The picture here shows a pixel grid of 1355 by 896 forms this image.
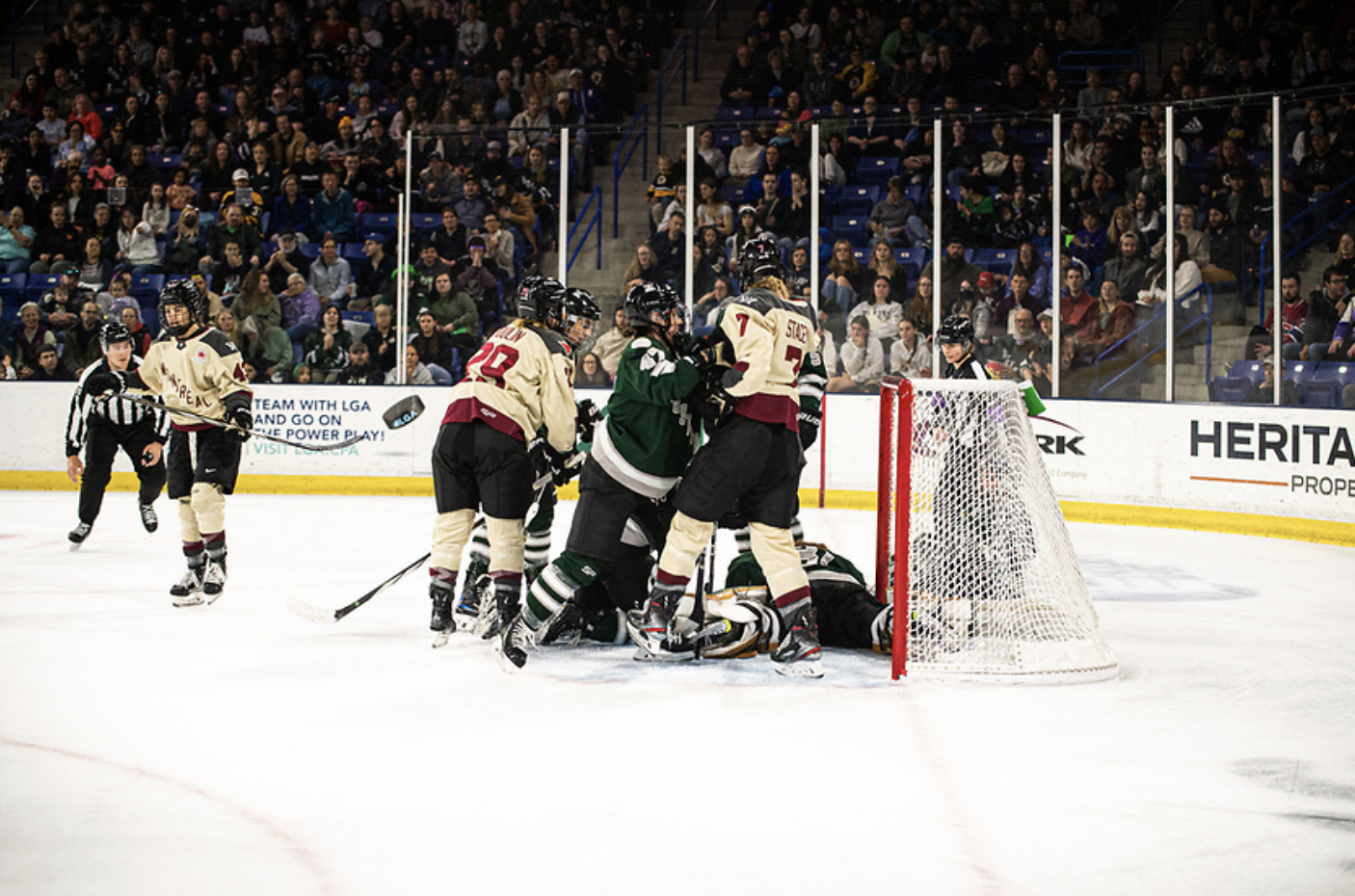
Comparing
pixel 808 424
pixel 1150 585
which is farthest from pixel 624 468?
pixel 1150 585

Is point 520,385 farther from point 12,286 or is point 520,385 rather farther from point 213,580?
point 12,286

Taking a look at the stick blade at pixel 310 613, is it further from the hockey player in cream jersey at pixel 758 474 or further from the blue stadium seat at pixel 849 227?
the blue stadium seat at pixel 849 227

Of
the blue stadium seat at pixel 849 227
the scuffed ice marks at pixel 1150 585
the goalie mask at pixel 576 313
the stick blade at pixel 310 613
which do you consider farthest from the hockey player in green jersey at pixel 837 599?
the blue stadium seat at pixel 849 227

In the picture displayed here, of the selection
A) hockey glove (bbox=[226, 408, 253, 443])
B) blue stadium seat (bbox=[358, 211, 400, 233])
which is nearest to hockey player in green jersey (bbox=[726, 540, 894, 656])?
hockey glove (bbox=[226, 408, 253, 443])

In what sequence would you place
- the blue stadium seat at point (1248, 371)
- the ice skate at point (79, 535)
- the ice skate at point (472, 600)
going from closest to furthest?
the ice skate at point (472, 600)
the ice skate at point (79, 535)
the blue stadium seat at point (1248, 371)

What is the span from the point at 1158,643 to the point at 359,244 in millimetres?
7603

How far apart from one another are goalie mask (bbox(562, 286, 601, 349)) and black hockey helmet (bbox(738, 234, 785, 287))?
586 millimetres

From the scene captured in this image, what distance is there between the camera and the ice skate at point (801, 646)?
4121 mm

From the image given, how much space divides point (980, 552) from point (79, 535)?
194 inches

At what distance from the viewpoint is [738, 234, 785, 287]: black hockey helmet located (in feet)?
14.1

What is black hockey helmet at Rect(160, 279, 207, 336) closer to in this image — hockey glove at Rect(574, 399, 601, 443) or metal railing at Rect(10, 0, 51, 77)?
hockey glove at Rect(574, 399, 601, 443)

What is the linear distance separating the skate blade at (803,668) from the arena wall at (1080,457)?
467 cm

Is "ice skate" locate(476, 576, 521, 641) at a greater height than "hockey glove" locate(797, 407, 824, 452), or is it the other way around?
"hockey glove" locate(797, 407, 824, 452)

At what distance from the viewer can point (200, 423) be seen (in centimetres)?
538
